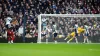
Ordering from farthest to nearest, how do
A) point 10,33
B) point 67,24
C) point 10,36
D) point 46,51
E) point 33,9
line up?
point 33,9 → point 67,24 → point 10,33 → point 10,36 → point 46,51

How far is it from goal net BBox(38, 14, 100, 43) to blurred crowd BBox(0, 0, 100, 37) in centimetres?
84

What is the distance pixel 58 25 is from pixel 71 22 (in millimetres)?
1022

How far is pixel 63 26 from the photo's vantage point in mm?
22391

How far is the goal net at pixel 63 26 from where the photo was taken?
22141mm

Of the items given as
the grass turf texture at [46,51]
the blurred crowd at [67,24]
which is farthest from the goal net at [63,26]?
the grass turf texture at [46,51]

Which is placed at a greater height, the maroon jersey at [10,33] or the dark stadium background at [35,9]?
the dark stadium background at [35,9]

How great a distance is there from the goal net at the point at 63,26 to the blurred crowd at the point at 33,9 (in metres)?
0.84

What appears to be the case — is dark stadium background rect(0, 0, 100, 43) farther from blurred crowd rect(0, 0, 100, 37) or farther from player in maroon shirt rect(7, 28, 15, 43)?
player in maroon shirt rect(7, 28, 15, 43)

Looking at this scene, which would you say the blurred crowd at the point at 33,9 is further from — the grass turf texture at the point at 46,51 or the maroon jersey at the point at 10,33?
the grass turf texture at the point at 46,51

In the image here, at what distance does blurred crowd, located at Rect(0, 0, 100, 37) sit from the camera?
23.1 meters

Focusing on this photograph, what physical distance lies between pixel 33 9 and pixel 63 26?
4.53 metres

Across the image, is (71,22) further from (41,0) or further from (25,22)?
(41,0)

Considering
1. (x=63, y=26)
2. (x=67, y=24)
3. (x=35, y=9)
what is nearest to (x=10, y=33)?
(x=63, y=26)

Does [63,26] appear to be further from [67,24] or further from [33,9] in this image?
[33,9]
